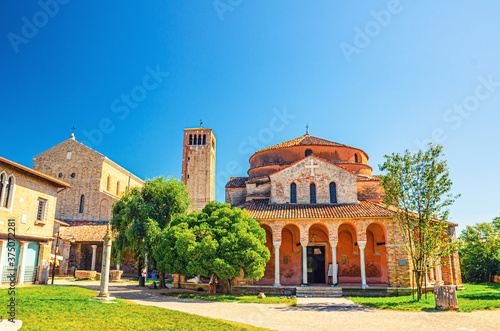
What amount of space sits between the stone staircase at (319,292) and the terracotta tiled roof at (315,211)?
4.47 meters

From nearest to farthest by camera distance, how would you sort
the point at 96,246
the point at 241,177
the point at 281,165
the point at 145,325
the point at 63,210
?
the point at 145,325 → the point at 281,165 → the point at 241,177 → the point at 96,246 → the point at 63,210

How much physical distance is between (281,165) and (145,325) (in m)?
20.8

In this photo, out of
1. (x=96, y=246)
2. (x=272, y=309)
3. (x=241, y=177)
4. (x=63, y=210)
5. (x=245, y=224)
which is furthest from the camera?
(x=63, y=210)

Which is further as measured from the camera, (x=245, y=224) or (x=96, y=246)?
(x=96, y=246)

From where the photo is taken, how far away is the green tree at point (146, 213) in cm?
2500

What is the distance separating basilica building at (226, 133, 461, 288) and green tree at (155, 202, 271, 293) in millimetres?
3130

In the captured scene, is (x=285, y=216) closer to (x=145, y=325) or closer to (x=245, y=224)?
(x=245, y=224)

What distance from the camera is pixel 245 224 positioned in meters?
20.4

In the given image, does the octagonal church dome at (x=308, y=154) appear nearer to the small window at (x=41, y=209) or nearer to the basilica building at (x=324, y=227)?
the basilica building at (x=324, y=227)

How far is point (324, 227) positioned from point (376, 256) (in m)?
4.52

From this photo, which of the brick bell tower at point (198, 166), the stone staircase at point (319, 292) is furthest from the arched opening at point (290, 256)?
the brick bell tower at point (198, 166)

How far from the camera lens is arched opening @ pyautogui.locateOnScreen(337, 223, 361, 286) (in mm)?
24984

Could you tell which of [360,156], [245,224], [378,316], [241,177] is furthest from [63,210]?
[378,316]

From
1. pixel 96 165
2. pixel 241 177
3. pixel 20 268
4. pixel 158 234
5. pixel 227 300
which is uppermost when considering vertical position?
pixel 96 165
